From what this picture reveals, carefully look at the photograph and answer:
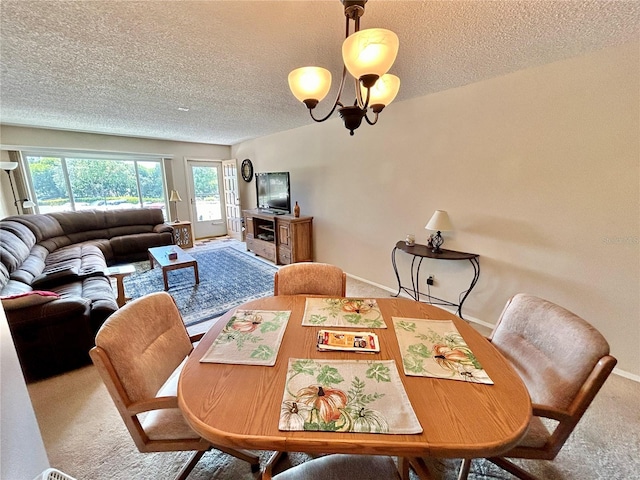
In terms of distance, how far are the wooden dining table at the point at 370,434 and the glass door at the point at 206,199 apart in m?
6.10

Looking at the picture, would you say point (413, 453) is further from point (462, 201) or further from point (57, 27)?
point (57, 27)

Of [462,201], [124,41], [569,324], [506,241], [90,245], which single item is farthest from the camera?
[90,245]

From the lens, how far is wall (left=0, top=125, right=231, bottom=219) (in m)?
4.26

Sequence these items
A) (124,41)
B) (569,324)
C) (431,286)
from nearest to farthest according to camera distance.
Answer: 1. (569,324)
2. (124,41)
3. (431,286)

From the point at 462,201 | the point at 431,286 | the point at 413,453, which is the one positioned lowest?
the point at 431,286

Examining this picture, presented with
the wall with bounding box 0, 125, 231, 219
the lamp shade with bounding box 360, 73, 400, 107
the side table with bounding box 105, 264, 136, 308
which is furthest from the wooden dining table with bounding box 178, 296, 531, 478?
the wall with bounding box 0, 125, 231, 219

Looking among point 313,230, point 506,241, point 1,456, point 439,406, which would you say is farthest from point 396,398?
point 313,230

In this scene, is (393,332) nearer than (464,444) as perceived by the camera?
No

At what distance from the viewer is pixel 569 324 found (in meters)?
1.07

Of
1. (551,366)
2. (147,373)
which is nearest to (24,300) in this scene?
(147,373)

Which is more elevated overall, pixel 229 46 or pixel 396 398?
pixel 229 46

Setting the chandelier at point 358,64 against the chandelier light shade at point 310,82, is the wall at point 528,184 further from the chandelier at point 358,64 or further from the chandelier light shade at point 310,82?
the chandelier light shade at point 310,82

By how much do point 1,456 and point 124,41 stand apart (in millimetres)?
2202

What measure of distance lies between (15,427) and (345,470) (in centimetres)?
128
